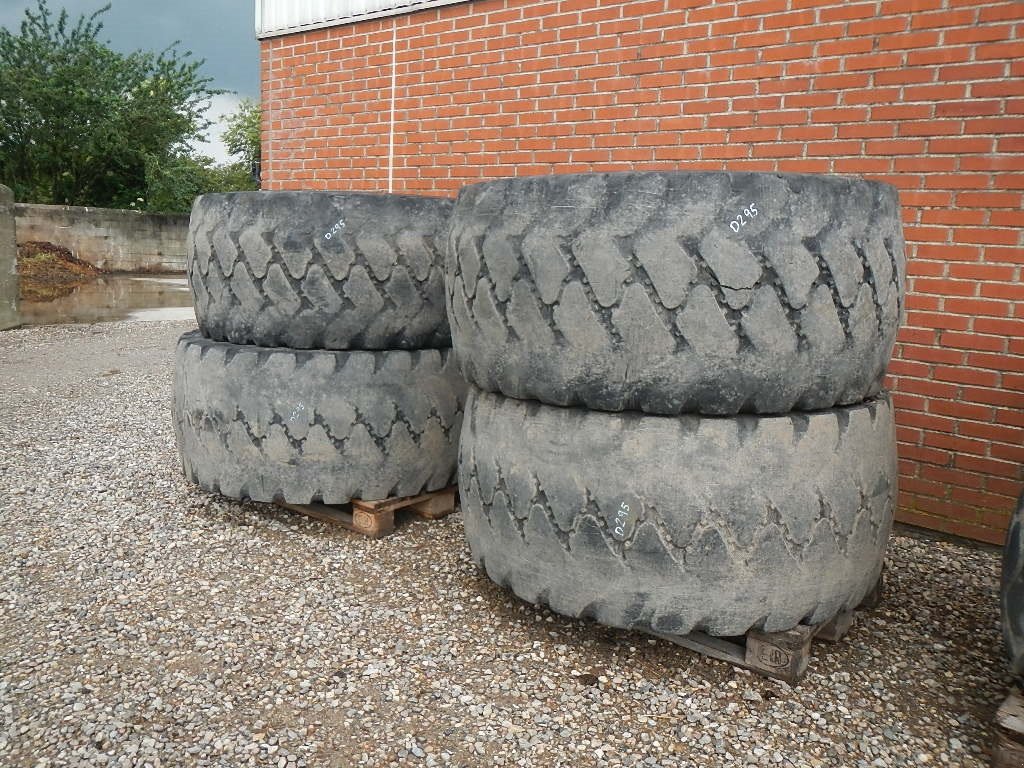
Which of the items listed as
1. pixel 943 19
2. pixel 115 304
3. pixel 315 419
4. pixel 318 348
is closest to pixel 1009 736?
pixel 315 419

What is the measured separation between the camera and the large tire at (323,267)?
322 centimetres

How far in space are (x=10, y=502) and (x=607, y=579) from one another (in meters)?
3.24

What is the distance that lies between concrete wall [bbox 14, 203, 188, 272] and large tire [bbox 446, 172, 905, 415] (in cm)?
1948

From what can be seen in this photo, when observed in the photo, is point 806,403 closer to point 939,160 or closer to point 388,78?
point 939,160

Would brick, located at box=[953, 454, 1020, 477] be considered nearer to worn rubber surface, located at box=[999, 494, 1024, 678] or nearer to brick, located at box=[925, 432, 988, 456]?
brick, located at box=[925, 432, 988, 456]

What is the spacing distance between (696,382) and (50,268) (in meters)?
20.3

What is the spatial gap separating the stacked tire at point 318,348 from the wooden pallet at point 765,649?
155 centimetres

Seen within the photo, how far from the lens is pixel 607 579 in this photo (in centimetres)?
224

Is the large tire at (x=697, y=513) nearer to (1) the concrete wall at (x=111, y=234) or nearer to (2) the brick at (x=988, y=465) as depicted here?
(2) the brick at (x=988, y=465)

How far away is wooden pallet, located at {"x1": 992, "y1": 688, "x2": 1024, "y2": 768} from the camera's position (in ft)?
6.11

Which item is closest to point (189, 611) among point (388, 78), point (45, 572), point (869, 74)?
point (45, 572)

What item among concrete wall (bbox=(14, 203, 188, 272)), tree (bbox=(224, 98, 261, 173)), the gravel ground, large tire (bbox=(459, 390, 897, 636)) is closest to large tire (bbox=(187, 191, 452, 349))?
the gravel ground

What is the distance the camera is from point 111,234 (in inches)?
778

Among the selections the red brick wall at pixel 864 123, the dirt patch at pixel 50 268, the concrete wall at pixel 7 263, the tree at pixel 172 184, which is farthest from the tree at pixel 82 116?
the red brick wall at pixel 864 123
